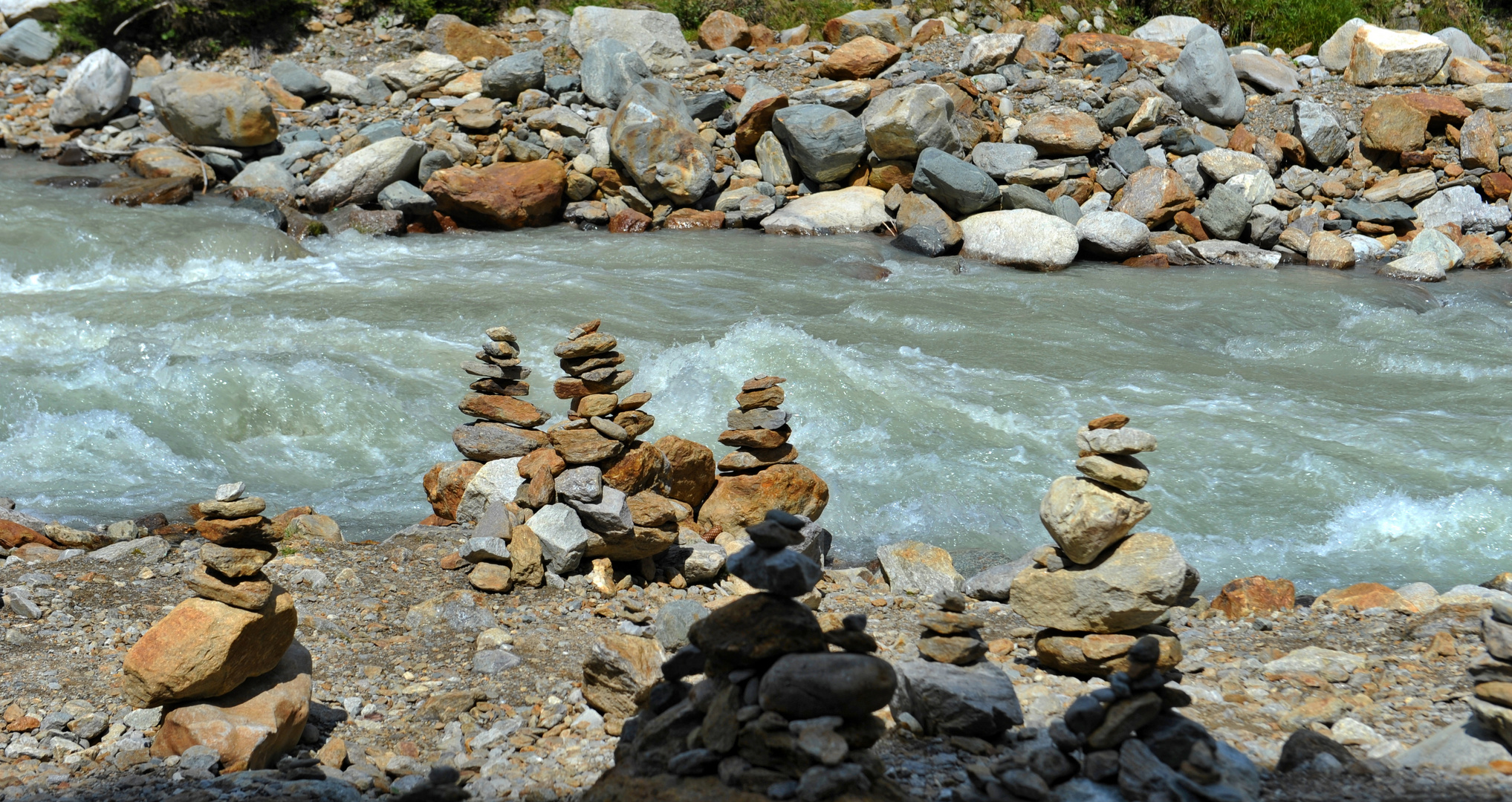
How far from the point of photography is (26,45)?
21.4 m

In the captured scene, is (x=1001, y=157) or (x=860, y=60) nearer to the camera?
(x=1001, y=157)

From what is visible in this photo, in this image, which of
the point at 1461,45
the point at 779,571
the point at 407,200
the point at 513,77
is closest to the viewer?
the point at 779,571

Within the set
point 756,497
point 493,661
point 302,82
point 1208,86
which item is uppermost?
point 1208,86

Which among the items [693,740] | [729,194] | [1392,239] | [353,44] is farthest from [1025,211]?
[353,44]

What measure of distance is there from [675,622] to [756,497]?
1.91 m

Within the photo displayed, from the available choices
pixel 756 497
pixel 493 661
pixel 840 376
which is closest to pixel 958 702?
pixel 493 661

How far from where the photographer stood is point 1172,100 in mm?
18766

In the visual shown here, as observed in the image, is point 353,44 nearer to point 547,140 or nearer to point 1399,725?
point 547,140

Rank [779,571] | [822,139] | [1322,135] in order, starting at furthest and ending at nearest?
[1322,135], [822,139], [779,571]

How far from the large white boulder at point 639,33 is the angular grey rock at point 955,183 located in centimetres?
677

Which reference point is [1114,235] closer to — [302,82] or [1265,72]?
[1265,72]

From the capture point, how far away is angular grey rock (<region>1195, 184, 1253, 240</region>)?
15977 mm

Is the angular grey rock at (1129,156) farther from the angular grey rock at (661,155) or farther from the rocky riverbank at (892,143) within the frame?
the angular grey rock at (661,155)

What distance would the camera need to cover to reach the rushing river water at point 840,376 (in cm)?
744
